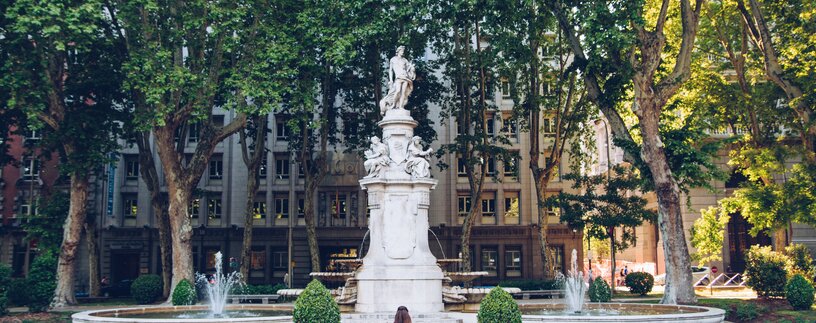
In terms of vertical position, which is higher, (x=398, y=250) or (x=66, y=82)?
(x=66, y=82)

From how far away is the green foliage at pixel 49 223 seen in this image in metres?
34.9

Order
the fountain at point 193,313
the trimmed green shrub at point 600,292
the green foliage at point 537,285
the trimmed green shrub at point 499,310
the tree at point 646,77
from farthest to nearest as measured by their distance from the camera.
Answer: the green foliage at point 537,285, the trimmed green shrub at point 600,292, the tree at point 646,77, the fountain at point 193,313, the trimmed green shrub at point 499,310

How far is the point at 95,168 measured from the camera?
29938mm

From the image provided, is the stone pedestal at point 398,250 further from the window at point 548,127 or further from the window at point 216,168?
the window at point 216,168

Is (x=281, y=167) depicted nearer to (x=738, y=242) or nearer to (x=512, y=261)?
(x=512, y=261)

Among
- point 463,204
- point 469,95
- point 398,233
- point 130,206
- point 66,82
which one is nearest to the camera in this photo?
point 398,233

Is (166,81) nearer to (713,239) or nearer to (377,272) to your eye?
(377,272)

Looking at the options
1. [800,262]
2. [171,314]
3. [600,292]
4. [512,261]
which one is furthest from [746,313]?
[512,261]

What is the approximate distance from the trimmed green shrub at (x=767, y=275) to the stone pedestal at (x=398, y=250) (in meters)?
14.0

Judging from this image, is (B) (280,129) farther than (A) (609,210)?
Yes

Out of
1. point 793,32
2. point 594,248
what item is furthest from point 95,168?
point 594,248

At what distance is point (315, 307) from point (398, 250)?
5157 mm

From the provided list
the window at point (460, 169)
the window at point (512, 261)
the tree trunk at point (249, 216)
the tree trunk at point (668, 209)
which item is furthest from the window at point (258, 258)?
the tree trunk at point (668, 209)

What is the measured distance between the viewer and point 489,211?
4262 centimetres
